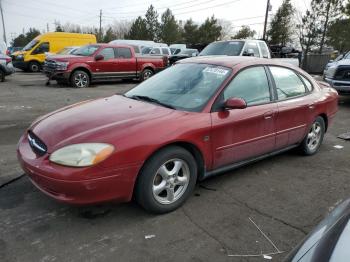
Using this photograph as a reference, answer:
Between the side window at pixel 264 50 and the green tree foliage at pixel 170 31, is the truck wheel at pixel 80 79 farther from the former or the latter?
the green tree foliage at pixel 170 31

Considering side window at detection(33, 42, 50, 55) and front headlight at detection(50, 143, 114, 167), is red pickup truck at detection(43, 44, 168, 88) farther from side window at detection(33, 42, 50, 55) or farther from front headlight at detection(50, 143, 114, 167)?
front headlight at detection(50, 143, 114, 167)

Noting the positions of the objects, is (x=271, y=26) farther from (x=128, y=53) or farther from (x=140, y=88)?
(x=140, y=88)

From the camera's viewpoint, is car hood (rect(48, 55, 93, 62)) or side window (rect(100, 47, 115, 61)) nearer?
car hood (rect(48, 55, 93, 62))

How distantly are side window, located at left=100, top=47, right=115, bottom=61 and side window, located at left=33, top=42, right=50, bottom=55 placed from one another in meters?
7.43

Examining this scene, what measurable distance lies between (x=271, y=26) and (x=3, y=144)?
4113cm

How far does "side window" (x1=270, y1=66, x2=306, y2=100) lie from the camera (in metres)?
4.52

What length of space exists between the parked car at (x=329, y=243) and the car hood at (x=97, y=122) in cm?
181

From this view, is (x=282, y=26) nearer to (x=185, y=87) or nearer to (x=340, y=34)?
(x=340, y=34)

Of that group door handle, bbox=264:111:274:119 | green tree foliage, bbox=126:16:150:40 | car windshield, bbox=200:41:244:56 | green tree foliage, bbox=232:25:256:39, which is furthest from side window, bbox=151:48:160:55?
green tree foliage, bbox=126:16:150:40

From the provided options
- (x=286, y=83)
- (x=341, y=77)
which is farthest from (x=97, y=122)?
(x=341, y=77)

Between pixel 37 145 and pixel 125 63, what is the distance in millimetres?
12066

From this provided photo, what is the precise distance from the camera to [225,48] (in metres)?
11.9

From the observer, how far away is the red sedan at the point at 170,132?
296cm

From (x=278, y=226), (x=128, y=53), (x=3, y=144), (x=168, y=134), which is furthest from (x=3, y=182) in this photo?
(x=128, y=53)
